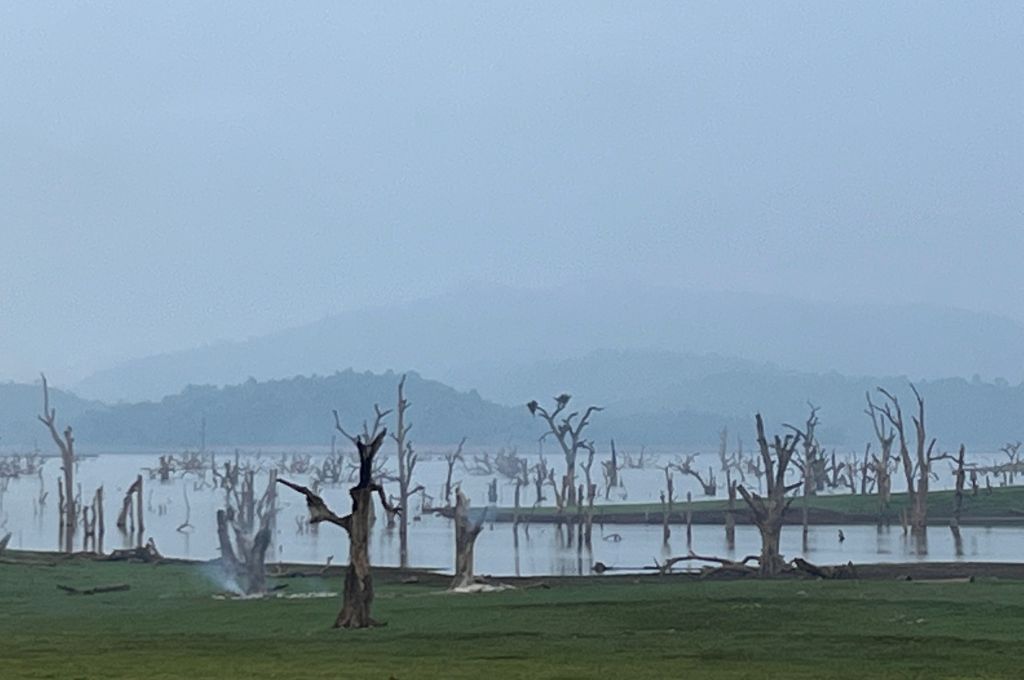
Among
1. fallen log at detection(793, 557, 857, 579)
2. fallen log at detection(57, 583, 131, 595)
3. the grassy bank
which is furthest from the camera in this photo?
the grassy bank

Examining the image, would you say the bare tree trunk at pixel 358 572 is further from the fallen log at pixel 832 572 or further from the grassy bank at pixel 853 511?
the grassy bank at pixel 853 511

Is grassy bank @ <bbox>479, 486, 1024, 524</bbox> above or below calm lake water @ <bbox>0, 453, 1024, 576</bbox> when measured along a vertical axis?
above

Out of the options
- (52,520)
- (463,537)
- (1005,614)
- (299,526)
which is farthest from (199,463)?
(1005,614)

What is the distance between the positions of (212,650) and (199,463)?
123210 mm

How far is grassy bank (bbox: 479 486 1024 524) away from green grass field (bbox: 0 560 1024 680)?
129 ft

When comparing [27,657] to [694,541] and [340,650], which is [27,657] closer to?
[340,650]

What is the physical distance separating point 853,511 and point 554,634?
52838mm

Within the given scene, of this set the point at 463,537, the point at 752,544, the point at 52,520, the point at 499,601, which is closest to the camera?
the point at 499,601

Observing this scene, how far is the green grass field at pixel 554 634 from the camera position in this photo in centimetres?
1980

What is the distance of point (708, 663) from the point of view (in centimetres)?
2036

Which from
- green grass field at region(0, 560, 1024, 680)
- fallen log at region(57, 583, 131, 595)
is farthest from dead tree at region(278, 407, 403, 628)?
fallen log at region(57, 583, 131, 595)

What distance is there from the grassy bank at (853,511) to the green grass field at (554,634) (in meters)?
39.4

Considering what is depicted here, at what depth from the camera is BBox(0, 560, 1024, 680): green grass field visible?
65.0ft

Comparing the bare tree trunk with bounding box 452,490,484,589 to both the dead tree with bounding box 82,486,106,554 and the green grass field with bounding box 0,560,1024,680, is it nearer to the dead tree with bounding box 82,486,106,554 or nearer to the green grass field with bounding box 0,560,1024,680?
the green grass field with bounding box 0,560,1024,680
